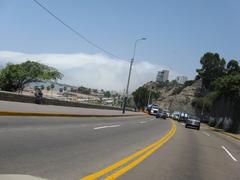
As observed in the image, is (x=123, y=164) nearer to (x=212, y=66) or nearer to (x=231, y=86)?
(x=231, y=86)

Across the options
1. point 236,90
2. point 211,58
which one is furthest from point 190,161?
point 211,58

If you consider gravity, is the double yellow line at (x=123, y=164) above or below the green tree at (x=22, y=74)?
below

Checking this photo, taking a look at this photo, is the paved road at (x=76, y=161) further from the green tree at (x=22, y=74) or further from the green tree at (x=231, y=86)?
the green tree at (x=22, y=74)

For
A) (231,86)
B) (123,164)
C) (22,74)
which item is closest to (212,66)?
(22,74)

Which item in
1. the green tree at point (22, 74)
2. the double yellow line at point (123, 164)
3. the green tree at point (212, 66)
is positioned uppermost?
the green tree at point (212, 66)

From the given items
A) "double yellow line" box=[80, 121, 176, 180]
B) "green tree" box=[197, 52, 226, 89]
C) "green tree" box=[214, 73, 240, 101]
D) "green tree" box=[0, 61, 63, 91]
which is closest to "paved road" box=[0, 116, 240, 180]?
"double yellow line" box=[80, 121, 176, 180]

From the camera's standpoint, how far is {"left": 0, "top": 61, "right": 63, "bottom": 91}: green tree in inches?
3455

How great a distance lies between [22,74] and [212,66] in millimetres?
72838

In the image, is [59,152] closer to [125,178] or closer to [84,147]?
[84,147]

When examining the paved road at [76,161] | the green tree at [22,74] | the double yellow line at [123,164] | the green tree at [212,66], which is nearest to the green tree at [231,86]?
the paved road at [76,161]

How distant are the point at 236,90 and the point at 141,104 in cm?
12605

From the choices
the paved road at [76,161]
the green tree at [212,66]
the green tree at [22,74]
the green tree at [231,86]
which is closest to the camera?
the paved road at [76,161]

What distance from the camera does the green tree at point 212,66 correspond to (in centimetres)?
14188

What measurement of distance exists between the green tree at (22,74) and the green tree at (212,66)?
197 ft
